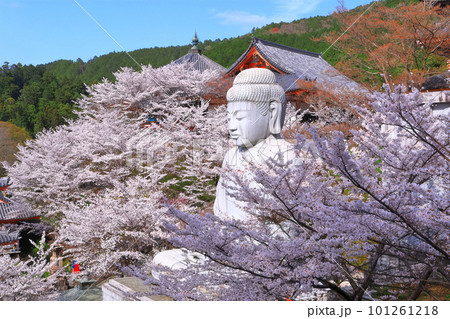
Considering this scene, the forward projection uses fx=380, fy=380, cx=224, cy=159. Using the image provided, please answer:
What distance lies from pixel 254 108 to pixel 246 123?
17cm

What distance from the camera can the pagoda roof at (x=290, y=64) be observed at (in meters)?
14.3

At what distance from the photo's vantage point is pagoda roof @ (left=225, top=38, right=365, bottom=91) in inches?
563

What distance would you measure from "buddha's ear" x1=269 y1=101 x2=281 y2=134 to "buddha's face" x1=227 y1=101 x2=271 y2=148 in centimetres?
5

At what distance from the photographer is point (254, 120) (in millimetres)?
3908

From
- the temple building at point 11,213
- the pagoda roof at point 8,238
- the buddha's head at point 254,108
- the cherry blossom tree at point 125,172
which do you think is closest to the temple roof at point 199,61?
the cherry blossom tree at point 125,172

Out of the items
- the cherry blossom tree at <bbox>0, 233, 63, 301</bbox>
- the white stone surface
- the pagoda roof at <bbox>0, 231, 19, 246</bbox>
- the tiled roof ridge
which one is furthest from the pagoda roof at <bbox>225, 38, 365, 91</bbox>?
the white stone surface

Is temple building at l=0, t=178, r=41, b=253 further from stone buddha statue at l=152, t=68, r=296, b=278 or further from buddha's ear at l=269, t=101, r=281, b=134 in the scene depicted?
buddha's ear at l=269, t=101, r=281, b=134

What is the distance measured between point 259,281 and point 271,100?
7.00 ft

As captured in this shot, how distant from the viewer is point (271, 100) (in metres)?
3.97

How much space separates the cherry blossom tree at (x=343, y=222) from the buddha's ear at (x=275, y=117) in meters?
1.34

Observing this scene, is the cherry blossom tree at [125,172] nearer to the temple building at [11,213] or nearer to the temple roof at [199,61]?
the temple building at [11,213]

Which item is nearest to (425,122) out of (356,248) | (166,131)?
(356,248)
